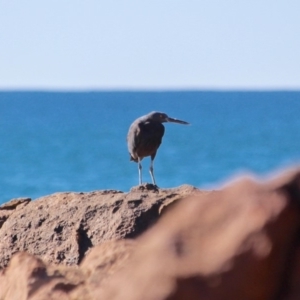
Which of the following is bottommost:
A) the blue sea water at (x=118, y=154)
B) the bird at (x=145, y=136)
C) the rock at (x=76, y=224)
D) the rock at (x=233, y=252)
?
the rock at (x=233, y=252)

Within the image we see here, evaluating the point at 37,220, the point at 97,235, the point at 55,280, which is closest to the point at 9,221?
the point at 37,220

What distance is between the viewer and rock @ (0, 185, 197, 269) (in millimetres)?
5059

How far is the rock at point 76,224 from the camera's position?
506 cm

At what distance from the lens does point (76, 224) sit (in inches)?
203

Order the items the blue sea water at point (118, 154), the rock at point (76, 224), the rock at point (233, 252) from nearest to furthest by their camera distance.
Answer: the rock at point (233, 252)
the rock at point (76, 224)
the blue sea water at point (118, 154)

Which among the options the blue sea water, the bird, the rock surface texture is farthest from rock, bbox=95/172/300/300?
the blue sea water

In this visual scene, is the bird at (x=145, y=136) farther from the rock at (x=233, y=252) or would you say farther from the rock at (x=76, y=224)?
the rock at (x=233, y=252)

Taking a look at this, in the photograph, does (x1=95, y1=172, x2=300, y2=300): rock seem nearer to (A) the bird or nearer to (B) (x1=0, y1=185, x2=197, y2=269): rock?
(B) (x1=0, y1=185, x2=197, y2=269): rock

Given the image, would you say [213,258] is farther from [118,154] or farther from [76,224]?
[118,154]

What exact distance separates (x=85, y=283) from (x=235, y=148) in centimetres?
5316

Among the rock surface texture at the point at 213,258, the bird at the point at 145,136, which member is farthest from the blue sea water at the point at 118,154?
the rock surface texture at the point at 213,258

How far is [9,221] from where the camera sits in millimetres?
5473

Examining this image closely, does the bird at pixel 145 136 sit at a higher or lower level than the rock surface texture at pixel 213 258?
higher

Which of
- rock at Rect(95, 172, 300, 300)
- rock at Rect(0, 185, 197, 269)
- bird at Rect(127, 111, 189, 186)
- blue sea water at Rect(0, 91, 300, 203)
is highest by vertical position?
blue sea water at Rect(0, 91, 300, 203)
